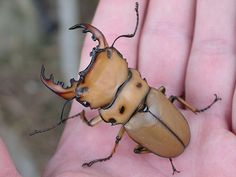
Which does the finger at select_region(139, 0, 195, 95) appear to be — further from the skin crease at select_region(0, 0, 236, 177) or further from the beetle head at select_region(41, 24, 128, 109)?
the beetle head at select_region(41, 24, 128, 109)

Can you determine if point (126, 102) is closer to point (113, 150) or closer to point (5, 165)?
point (113, 150)

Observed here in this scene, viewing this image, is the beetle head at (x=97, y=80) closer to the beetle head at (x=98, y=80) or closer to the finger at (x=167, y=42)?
the beetle head at (x=98, y=80)

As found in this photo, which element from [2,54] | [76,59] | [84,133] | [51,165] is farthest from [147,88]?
[2,54]

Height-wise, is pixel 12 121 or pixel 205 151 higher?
pixel 205 151

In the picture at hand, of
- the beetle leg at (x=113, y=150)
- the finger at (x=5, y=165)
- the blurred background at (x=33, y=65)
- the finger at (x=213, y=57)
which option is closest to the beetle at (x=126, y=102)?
the beetle leg at (x=113, y=150)

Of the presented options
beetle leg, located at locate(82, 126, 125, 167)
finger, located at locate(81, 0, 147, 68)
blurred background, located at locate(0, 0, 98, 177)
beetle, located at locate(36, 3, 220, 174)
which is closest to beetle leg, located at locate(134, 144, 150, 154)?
beetle, located at locate(36, 3, 220, 174)

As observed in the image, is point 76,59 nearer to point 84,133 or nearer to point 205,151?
point 84,133
